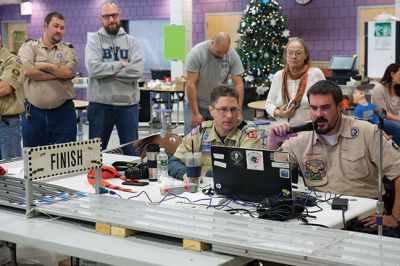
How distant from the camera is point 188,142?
13.3 ft

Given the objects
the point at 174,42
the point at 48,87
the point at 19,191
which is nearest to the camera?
the point at 19,191

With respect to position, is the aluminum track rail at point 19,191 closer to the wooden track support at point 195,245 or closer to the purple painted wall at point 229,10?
the wooden track support at point 195,245

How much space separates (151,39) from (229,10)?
2253 mm

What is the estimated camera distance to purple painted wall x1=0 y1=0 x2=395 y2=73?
1241cm

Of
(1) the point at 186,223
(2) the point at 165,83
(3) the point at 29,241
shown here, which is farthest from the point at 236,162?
(2) the point at 165,83

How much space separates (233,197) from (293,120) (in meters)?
2.08

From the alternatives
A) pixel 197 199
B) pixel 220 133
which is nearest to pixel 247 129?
pixel 220 133

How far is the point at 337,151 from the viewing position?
367 cm

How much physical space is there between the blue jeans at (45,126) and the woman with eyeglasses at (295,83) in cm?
182

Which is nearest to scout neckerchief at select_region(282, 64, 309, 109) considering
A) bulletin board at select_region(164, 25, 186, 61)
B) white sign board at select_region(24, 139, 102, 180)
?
white sign board at select_region(24, 139, 102, 180)

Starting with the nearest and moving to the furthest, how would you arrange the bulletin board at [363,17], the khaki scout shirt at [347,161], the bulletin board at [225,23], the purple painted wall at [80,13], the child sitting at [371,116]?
the khaki scout shirt at [347,161] → the child sitting at [371,116] → the bulletin board at [363,17] → the bulletin board at [225,23] → the purple painted wall at [80,13]

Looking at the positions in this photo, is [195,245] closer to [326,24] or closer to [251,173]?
[251,173]

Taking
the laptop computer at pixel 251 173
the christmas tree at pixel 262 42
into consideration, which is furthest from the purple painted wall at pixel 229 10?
the laptop computer at pixel 251 173

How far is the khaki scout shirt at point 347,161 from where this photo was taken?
360 centimetres
